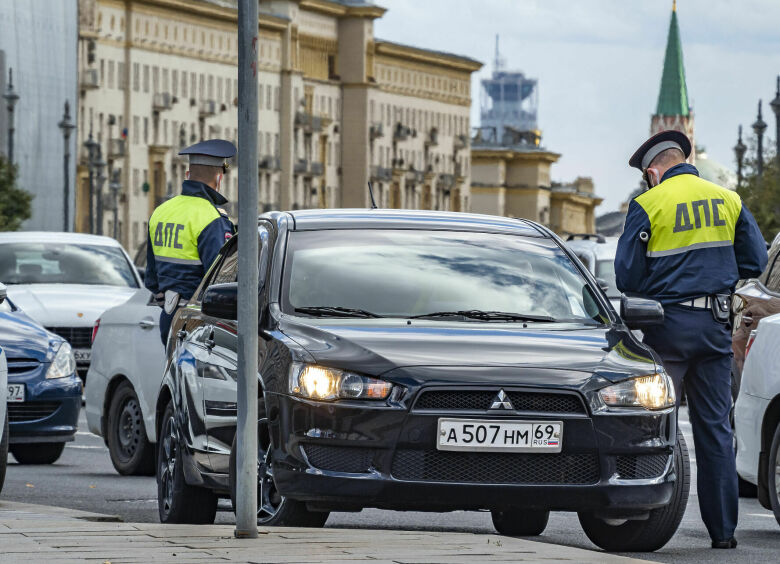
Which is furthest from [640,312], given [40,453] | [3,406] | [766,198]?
[766,198]

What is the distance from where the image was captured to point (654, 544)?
37.9ft

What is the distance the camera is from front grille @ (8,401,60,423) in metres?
17.3

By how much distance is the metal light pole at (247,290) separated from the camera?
9.98 meters

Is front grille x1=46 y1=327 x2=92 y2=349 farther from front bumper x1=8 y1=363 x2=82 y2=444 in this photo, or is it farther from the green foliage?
the green foliage

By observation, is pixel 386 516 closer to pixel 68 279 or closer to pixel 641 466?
pixel 641 466

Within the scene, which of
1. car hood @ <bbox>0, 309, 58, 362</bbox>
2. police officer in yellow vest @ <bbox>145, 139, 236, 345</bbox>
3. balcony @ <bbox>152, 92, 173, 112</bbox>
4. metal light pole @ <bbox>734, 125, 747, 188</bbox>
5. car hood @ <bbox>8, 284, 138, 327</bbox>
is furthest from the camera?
balcony @ <bbox>152, 92, 173, 112</bbox>

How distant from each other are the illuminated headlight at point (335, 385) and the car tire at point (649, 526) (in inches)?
52.6

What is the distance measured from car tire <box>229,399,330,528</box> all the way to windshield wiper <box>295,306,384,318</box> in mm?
514

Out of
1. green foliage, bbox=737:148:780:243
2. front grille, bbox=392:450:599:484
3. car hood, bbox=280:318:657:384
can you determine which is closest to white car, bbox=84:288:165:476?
car hood, bbox=280:318:657:384

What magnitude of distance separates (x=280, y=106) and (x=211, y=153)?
5338 inches

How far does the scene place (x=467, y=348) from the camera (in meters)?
10.6

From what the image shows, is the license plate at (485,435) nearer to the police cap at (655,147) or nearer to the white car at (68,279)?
the police cap at (655,147)

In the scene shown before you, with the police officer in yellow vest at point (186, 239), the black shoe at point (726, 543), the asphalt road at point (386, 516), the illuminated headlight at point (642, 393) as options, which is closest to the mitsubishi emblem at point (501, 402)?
the illuminated headlight at point (642, 393)

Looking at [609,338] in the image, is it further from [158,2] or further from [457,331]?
[158,2]
